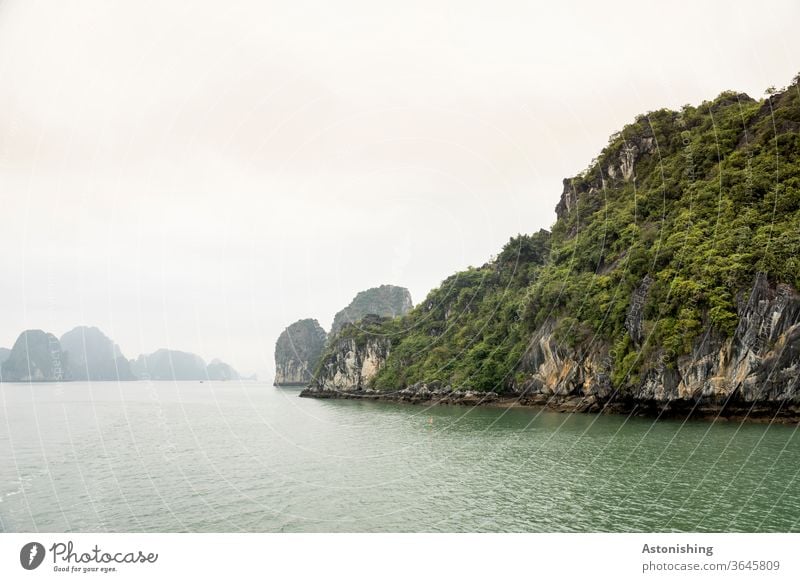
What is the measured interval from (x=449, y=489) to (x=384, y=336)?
47284 mm

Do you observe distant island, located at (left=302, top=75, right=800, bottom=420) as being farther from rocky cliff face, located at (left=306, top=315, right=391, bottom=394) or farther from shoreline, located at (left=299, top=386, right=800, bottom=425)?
rocky cliff face, located at (left=306, top=315, right=391, bottom=394)

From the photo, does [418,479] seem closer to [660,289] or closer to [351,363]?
[660,289]

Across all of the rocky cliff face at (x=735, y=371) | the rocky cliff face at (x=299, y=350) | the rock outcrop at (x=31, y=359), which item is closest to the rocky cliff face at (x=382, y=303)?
the rocky cliff face at (x=299, y=350)

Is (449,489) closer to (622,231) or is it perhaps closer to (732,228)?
(732,228)

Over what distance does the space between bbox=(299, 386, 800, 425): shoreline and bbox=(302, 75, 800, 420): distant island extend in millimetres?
108

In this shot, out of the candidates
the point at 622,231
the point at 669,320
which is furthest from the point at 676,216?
the point at 669,320

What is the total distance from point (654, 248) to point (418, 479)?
25.3 meters

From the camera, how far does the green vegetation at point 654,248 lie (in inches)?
1080

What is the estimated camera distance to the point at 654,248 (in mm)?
32531

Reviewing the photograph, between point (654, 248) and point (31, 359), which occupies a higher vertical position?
point (654, 248)

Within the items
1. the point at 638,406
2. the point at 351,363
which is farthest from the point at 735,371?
the point at 351,363

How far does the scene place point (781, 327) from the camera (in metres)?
24.3

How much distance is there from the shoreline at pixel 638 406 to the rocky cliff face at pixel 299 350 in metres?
63.1

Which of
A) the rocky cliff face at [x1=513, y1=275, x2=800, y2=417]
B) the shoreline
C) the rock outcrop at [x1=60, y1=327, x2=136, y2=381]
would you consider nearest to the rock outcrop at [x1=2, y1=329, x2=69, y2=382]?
the rock outcrop at [x1=60, y1=327, x2=136, y2=381]
